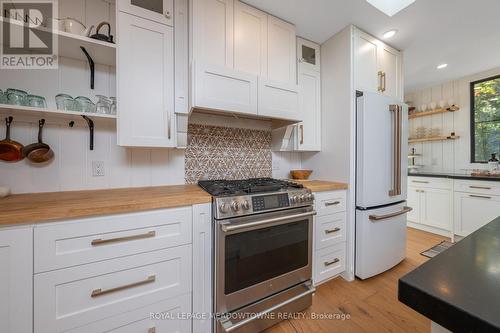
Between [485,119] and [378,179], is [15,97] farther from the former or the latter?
[485,119]

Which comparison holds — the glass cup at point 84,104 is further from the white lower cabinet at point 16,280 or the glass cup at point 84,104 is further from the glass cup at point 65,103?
the white lower cabinet at point 16,280

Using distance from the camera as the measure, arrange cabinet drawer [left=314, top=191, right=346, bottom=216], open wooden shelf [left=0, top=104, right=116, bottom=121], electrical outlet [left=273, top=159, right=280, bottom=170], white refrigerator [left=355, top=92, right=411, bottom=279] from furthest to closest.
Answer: electrical outlet [left=273, top=159, right=280, bottom=170], white refrigerator [left=355, top=92, right=411, bottom=279], cabinet drawer [left=314, top=191, right=346, bottom=216], open wooden shelf [left=0, top=104, right=116, bottom=121]

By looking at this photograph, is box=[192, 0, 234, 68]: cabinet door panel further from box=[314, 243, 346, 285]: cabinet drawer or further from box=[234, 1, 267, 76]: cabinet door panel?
box=[314, 243, 346, 285]: cabinet drawer

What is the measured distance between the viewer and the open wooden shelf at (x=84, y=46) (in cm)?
122

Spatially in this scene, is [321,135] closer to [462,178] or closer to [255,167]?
[255,167]

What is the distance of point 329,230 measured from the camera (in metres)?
1.86

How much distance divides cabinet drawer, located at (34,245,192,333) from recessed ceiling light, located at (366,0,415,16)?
2.40 metres

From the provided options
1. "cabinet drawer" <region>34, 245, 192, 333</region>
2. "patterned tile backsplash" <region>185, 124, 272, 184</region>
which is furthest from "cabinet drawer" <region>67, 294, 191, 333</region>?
"patterned tile backsplash" <region>185, 124, 272, 184</region>

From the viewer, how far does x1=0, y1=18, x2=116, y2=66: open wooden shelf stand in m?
1.22

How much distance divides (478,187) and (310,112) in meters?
2.47

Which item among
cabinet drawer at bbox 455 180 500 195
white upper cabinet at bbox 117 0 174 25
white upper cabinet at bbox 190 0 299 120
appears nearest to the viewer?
white upper cabinet at bbox 117 0 174 25

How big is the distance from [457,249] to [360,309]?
4.48 ft

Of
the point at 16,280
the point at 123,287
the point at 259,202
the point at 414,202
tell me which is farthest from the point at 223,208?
the point at 414,202

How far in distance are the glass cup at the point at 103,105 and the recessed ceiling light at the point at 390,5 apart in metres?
2.19
